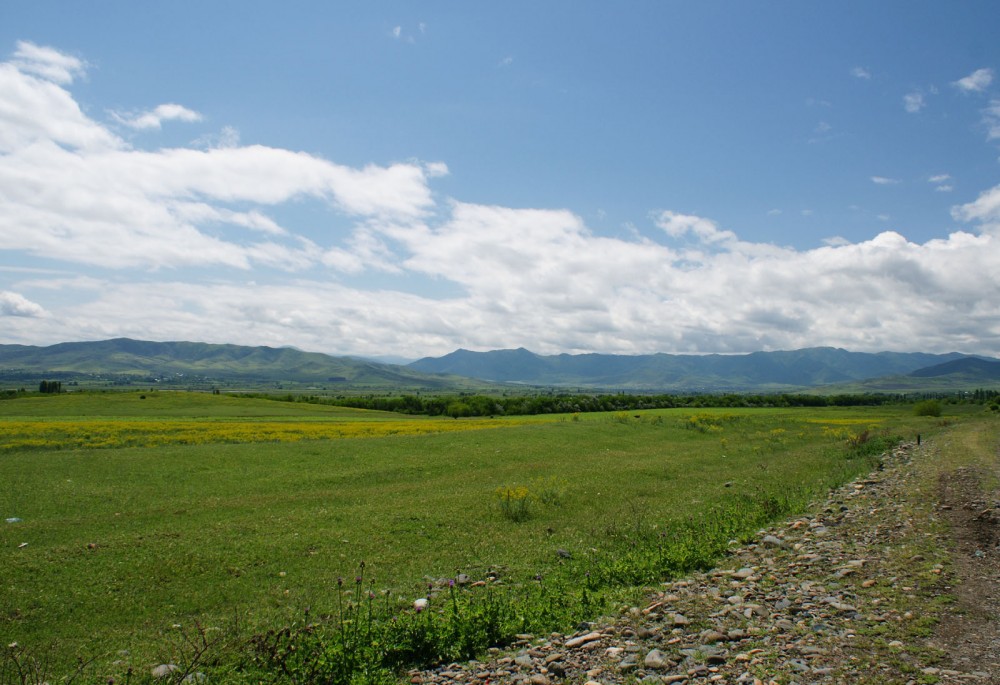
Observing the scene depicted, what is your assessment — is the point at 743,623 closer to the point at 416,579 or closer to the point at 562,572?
the point at 562,572

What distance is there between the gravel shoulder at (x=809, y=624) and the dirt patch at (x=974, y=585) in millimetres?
30

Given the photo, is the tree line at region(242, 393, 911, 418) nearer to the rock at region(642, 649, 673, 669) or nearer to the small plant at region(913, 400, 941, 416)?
the small plant at region(913, 400, 941, 416)

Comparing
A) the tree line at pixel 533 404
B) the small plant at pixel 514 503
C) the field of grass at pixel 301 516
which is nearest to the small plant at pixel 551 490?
the field of grass at pixel 301 516

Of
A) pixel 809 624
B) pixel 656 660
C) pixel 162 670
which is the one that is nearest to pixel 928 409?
pixel 809 624

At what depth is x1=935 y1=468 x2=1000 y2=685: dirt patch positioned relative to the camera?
26.0 feet

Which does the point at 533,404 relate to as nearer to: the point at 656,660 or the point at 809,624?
the point at 809,624

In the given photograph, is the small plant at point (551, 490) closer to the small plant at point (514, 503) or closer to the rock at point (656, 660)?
the small plant at point (514, 503)

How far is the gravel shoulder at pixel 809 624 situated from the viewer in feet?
26.2

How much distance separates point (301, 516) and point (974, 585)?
63.1ft

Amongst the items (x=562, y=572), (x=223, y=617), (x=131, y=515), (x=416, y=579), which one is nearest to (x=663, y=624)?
(x=562, y=572)

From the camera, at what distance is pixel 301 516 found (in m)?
20.2

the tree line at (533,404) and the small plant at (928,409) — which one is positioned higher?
the small plant at (928,409)

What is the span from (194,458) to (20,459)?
8.44 m

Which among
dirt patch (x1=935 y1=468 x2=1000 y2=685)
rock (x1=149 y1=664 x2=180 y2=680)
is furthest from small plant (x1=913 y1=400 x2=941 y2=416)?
rock (x1=149 y1=664 x2=180 y2=680)
